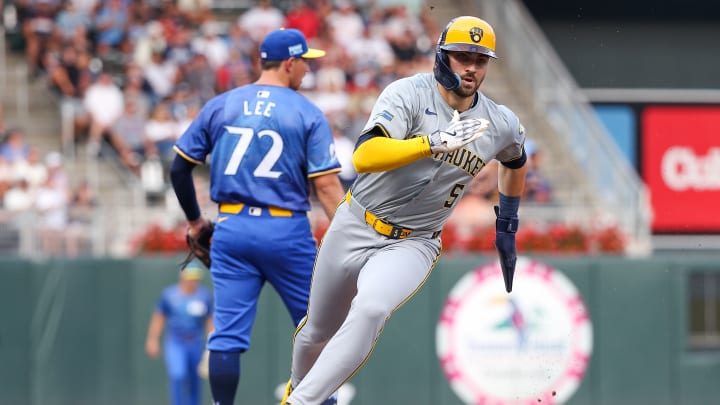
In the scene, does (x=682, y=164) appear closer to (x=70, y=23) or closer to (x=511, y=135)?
(x=70, y=23)

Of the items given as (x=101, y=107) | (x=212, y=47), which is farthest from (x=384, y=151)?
(x=212, y=47)

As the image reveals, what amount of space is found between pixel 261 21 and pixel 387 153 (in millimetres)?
11198

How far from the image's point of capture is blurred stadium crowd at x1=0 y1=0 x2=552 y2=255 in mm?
14172

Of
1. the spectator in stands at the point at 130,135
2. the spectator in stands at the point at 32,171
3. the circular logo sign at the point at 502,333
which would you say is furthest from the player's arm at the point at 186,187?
the spectator in stands at the point at 130,135

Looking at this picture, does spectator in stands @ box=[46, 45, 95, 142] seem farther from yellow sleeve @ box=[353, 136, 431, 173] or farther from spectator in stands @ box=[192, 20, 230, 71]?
yellow sleeve @ box=[353, 136, 431, 173]

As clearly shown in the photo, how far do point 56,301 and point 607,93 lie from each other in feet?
33.1

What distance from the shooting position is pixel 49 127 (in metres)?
16.0

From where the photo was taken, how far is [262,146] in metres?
7.22

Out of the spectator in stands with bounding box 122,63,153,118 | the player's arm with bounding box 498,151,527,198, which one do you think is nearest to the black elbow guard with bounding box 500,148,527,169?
the player's arm with bounding box 498,151,527,198

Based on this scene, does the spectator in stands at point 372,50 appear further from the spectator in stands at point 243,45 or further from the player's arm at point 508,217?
the player's arm at point 508,217

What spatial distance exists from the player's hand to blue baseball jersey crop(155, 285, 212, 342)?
6269 millimetres

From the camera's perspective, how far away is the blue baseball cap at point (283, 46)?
24.1ft

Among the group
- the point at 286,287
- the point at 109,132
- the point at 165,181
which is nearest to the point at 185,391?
the point at 165,181

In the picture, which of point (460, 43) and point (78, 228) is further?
point (78, 228)
